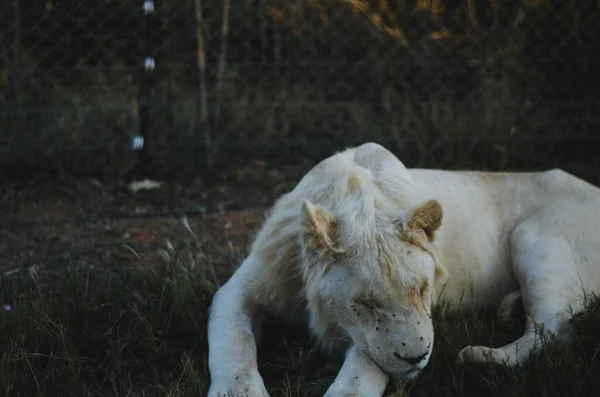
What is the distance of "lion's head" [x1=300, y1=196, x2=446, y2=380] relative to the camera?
2.74 meters

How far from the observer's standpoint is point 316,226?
2.87 metres

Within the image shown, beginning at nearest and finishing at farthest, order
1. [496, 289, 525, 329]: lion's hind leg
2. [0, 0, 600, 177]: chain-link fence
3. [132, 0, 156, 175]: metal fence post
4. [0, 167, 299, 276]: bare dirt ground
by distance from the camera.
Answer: [496, 289, 525, 329]: lion's hind leg
[0, 167, 299, 276]: bare dirt ground
[132, 0, 156, 175]: metal fence post
[0, 0, 600, 177]: chain-link fence

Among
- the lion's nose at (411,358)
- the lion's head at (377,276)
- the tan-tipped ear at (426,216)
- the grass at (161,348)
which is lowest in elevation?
the grass at (161,348)

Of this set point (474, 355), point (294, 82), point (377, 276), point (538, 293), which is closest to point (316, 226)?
point (377, 276)

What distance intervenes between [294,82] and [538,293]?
3.26m

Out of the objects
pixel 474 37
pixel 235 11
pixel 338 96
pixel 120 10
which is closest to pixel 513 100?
pixel 474 37

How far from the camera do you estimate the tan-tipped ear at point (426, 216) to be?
2878mm

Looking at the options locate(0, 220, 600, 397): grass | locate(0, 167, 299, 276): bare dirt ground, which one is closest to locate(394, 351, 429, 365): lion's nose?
locate(0, 220, 600, 397): grass

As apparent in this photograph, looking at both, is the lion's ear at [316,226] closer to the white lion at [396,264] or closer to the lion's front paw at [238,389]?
the white lion at [396,264]

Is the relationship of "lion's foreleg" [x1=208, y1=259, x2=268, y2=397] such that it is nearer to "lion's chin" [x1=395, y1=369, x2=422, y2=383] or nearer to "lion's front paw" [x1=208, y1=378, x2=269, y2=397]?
"lion's front paw" [x1=208, y1=378, x2=269, y2=397]

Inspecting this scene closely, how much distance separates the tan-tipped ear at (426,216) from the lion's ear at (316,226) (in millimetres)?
252

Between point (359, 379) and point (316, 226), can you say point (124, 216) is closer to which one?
point (316, 226)

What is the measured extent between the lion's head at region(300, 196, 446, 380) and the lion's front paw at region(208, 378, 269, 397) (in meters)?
0.31

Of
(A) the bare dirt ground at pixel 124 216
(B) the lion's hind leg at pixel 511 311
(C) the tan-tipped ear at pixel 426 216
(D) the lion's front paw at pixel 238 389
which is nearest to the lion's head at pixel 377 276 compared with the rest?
(C) the tan-tipped ear at pixel 426 216
